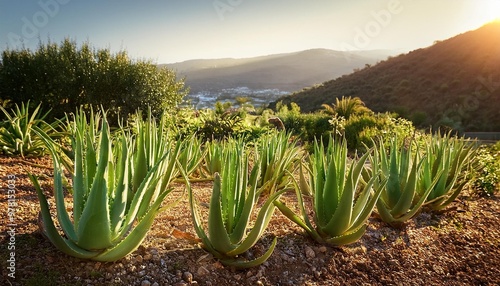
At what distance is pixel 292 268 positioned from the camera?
2.36 m

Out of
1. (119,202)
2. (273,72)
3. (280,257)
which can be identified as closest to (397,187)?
(280,257)

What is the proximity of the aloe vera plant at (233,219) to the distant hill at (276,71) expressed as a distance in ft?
205

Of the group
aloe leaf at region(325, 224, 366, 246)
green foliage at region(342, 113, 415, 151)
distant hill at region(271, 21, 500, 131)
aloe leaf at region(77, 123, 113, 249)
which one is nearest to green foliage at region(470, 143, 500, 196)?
aloe leaf at region(325, 224, 366, 246)

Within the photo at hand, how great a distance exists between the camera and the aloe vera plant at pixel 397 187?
314 centimetres

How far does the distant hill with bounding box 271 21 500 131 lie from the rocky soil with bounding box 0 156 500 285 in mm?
24888

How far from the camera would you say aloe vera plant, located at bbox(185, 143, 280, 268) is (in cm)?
210

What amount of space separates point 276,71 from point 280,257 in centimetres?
8852

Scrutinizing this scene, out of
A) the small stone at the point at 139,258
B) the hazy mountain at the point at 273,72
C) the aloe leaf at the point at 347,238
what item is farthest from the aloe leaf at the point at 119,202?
the hazy mountain at the point at 273,72

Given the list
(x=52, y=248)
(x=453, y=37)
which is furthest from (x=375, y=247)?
(x=453, y=37)

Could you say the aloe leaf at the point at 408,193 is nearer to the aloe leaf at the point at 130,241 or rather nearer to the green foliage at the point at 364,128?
the aloe leaf at the point at 130,241

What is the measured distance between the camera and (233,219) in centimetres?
229

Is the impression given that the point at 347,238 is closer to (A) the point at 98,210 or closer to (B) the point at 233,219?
(B) the point at 233,219

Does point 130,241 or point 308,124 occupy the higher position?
point 130,241

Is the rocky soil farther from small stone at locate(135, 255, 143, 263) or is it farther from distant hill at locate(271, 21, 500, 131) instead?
distant hill at locate(271, 21, 500, 131)
